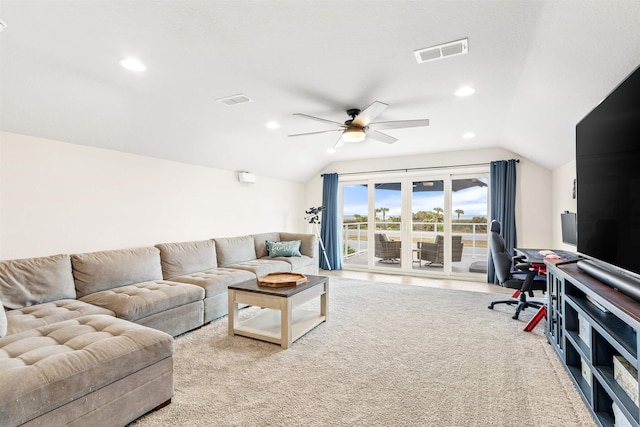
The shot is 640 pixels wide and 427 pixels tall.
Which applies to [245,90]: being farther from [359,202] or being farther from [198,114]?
[359,202]

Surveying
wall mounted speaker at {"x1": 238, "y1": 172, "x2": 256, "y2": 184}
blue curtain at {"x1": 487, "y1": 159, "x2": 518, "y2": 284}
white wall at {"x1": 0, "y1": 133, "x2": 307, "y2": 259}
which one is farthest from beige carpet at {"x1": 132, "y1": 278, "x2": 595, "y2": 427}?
wall mounted speaker at {"x1": 238, "y1": 172, "x2": 256, "y2": 184}

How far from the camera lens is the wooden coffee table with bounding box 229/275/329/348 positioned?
276cm

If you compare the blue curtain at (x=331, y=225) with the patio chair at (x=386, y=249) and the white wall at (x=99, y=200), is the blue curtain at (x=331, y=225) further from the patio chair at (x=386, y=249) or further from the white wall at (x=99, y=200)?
the white wall at (x=99, y=200)

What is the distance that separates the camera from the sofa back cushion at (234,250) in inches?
180

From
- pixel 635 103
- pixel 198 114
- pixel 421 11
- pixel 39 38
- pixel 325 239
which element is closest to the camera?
pixel 635 103

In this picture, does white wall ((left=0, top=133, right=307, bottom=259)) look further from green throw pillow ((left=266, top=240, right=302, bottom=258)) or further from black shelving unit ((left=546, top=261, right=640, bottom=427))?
black shelving unit ((left=546, top=261, right=640, bottom=427))

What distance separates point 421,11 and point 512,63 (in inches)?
46.0

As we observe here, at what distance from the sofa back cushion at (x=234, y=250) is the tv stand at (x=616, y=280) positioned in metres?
4.11

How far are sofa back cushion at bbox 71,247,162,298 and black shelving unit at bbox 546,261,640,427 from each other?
393 cm

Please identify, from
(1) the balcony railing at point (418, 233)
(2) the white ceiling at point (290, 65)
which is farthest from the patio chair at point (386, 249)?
(2) the white ceiling at point (290, 65)

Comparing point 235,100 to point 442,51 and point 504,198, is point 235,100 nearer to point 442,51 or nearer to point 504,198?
point 442,51

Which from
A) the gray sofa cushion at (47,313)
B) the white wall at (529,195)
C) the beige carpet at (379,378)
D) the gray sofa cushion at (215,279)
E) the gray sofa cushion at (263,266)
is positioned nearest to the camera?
the beige carpet at (379,378)

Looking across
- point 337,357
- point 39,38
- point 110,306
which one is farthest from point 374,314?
point 39,38

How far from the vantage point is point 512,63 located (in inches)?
98.7
